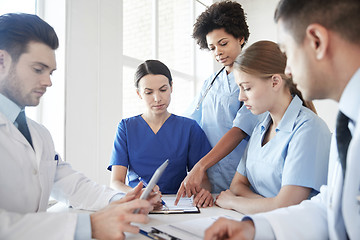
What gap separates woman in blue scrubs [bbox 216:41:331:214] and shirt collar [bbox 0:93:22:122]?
0.83 metres

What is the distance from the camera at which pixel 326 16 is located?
663 millimetres

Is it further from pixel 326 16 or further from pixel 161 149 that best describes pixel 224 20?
pixel 326 16

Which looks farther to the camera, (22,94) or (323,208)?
(22,94)

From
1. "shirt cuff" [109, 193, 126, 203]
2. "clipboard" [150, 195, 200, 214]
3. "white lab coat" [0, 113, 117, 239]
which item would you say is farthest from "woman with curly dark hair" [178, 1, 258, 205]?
"white lab coat" [0, 113, 117, 239]

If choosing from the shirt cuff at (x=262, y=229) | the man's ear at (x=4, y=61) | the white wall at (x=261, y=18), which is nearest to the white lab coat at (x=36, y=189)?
the man's ear at (x=4, y=61)

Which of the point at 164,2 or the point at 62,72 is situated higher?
the point at 164,2

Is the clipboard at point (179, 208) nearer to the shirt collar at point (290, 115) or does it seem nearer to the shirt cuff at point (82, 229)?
the shirt cuff at point (82, 229)

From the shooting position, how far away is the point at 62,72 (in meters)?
2.06

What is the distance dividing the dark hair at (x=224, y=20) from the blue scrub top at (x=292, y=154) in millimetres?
720

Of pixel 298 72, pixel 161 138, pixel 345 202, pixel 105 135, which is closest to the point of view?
pixel 345 202

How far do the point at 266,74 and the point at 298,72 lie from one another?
20.4 inches

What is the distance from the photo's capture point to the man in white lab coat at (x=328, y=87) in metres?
0.63

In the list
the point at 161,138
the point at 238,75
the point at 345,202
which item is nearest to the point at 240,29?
the point at 238,75

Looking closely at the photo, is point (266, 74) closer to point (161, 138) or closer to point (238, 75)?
point (238, 75)
